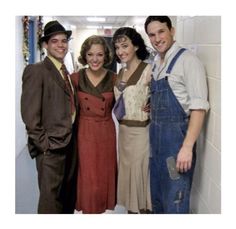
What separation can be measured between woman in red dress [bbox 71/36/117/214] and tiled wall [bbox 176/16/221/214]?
0.24 meters

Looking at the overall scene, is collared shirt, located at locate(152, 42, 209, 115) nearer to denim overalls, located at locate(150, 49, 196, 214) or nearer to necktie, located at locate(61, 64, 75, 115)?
denim overalls, located at locate(150, 49, 196, 214)

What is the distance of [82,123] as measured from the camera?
1.03 meters

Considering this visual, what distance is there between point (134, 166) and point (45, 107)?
1.09ft

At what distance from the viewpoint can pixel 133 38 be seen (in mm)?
965

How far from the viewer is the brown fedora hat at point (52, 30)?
0.86m

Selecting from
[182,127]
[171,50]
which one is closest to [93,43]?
[171,50]

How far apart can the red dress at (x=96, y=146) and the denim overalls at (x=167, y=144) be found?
14 centimetres

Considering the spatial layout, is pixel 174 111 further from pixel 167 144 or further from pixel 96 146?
pixel 96 146

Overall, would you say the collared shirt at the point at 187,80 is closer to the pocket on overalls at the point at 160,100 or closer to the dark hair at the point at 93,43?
the pocket on overalls at the point at 160,100

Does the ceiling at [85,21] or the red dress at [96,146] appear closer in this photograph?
the ceiling at [85,21]

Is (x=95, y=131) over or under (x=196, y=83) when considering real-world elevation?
under

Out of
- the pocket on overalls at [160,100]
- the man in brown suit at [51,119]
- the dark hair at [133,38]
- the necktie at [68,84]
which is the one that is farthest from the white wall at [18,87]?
the pocket on overalls at [160,100]
